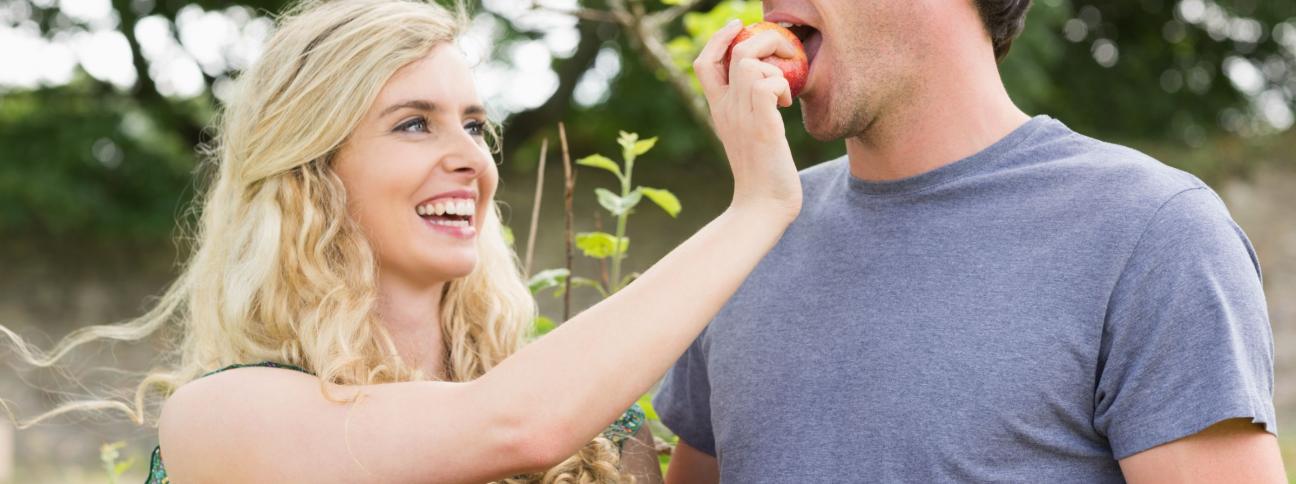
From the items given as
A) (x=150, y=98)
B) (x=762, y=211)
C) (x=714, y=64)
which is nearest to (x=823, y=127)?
(x=714, y=64)

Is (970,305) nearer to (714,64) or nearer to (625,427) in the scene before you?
(714,64)

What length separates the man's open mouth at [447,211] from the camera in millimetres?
2328

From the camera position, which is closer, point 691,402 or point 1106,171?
point 1106,171

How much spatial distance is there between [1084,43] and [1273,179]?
2.84 meters

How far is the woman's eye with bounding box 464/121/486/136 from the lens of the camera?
246 cm

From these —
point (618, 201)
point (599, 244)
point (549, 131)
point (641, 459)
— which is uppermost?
point (618, 201)

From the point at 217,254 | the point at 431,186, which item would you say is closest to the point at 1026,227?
the point at 431,186

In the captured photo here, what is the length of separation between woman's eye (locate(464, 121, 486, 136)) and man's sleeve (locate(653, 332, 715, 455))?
1.98ft

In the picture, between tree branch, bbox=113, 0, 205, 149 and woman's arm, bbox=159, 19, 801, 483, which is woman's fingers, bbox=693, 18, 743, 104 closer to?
woman's arm, bbox=159, 19, 801, 483

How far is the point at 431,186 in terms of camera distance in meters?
2.32

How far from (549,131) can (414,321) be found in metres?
11.7

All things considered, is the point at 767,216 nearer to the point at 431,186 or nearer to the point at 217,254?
the point at 431,186

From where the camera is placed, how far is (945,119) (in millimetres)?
2295

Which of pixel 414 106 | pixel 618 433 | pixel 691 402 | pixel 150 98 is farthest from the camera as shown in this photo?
pixel 150 98
